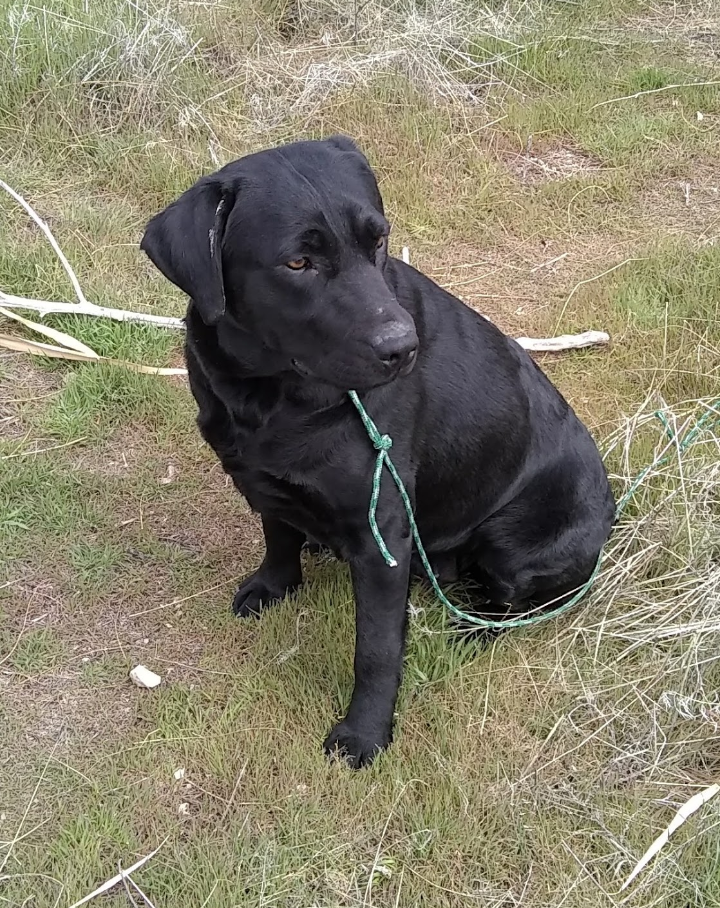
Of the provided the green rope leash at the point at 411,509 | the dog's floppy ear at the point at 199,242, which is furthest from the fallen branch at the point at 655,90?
the dog's floppy ear at the point at 199,242

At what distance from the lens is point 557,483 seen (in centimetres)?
263

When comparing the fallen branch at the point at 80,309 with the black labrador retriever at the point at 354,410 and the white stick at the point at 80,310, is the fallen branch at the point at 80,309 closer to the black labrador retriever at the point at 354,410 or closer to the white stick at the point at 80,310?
the white stick at the point at 80,310

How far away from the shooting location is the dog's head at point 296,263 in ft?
6.28

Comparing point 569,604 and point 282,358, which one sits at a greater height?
point 282,358

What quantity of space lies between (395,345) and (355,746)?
3.66ft

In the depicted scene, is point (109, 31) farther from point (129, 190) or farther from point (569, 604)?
point (569, 604)

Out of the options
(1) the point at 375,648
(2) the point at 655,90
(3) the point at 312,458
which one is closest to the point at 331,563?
(1) the point at 375,648

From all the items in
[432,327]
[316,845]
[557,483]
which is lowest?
[316,845]

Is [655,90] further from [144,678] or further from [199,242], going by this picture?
[144,678]

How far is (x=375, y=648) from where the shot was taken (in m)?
2.32

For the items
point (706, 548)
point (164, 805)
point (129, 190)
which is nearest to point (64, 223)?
point (129, 190)

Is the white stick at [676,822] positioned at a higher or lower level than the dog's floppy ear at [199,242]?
lower

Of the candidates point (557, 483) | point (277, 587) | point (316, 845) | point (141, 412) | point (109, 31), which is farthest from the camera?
point (109, 31)

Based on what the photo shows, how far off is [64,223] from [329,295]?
272 cm
